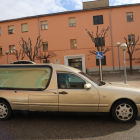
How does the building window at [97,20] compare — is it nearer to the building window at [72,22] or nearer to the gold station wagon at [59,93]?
the building window at [72,22]

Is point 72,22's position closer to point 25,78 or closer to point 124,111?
point 25,78

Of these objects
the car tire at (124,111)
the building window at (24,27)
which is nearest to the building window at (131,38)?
the building window at (24,27)

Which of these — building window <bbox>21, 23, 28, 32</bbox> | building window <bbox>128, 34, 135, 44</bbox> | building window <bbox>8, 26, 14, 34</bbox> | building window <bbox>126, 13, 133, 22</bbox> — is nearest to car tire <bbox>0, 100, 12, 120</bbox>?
building window <bbox>128, 34, 135, 44</bbox>

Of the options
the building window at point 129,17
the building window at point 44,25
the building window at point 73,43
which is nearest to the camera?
the building window at point 129,17

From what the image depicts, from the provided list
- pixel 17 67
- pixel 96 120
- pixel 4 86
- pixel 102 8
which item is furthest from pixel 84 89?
pixel 102 8

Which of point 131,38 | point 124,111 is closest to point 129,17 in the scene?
point 131,38

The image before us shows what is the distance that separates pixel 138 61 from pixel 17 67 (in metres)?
21.4

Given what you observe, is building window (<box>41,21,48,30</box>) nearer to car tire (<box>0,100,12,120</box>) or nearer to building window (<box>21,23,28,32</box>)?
building window (<box>21,23,28,32</box>)

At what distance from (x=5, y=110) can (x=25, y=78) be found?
3.46ft

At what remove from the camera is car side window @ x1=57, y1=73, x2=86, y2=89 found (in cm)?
396

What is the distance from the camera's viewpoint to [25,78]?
4.30 meters

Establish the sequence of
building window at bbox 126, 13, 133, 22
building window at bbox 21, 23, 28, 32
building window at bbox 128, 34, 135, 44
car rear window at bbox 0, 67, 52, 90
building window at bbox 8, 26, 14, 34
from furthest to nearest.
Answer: building window at bbox 8, 26, 14, 34
building window at bbox 21, 23, 28, 32
building window at bbox 128, 34, 135, 44
building window at bbox 126, 13, 133, 22
car rear window at bbox 0, 67, 52, 90

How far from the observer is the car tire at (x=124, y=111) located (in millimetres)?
3775

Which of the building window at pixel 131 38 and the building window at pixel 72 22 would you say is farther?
the building window at pixel 72 22
